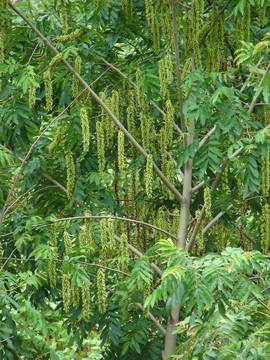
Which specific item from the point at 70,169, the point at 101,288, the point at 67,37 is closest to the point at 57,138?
the point at 70,169

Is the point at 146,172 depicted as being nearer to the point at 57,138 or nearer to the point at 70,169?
the point at 70,169

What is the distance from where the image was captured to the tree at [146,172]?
Result: 3316mm

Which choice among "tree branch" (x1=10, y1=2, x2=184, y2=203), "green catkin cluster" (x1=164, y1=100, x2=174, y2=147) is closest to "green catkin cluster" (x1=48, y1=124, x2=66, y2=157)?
"tree branch" (x1=10, y1=2, x2=184, y2=203)

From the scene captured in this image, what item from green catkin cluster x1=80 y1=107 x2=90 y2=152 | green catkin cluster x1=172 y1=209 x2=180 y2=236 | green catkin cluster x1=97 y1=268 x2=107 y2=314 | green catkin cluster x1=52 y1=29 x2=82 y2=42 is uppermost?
green catkin cluster x1=52 y1=29 x2=82 y2=42

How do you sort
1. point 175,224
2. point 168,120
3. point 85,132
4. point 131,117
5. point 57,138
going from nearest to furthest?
point 85,132 → point 168,120 → point 57,138 → point 131,117 → point 175,224

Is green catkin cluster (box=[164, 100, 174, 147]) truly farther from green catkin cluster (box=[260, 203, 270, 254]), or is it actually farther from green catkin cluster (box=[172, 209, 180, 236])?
green catkin cluster (box=[260, 203, 270, 254])

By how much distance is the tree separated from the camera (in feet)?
10.9

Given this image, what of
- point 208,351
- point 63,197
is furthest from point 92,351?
point 208,351

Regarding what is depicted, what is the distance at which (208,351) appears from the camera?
3.12 m

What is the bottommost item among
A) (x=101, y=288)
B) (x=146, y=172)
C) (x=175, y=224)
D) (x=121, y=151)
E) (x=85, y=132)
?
(x=101, y=288)

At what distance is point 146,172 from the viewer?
3727 mm

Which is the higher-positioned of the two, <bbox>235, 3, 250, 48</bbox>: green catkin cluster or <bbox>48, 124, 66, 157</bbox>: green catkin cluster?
<bbox>235, 3, 250, 48</bbox>: green catkin cluster

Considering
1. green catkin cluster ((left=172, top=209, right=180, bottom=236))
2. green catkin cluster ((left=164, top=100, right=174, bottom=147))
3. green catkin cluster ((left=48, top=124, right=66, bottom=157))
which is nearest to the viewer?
green catkin cluster ((left=164, top=100, right=174, bottom=147))

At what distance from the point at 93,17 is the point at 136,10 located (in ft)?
1.63
